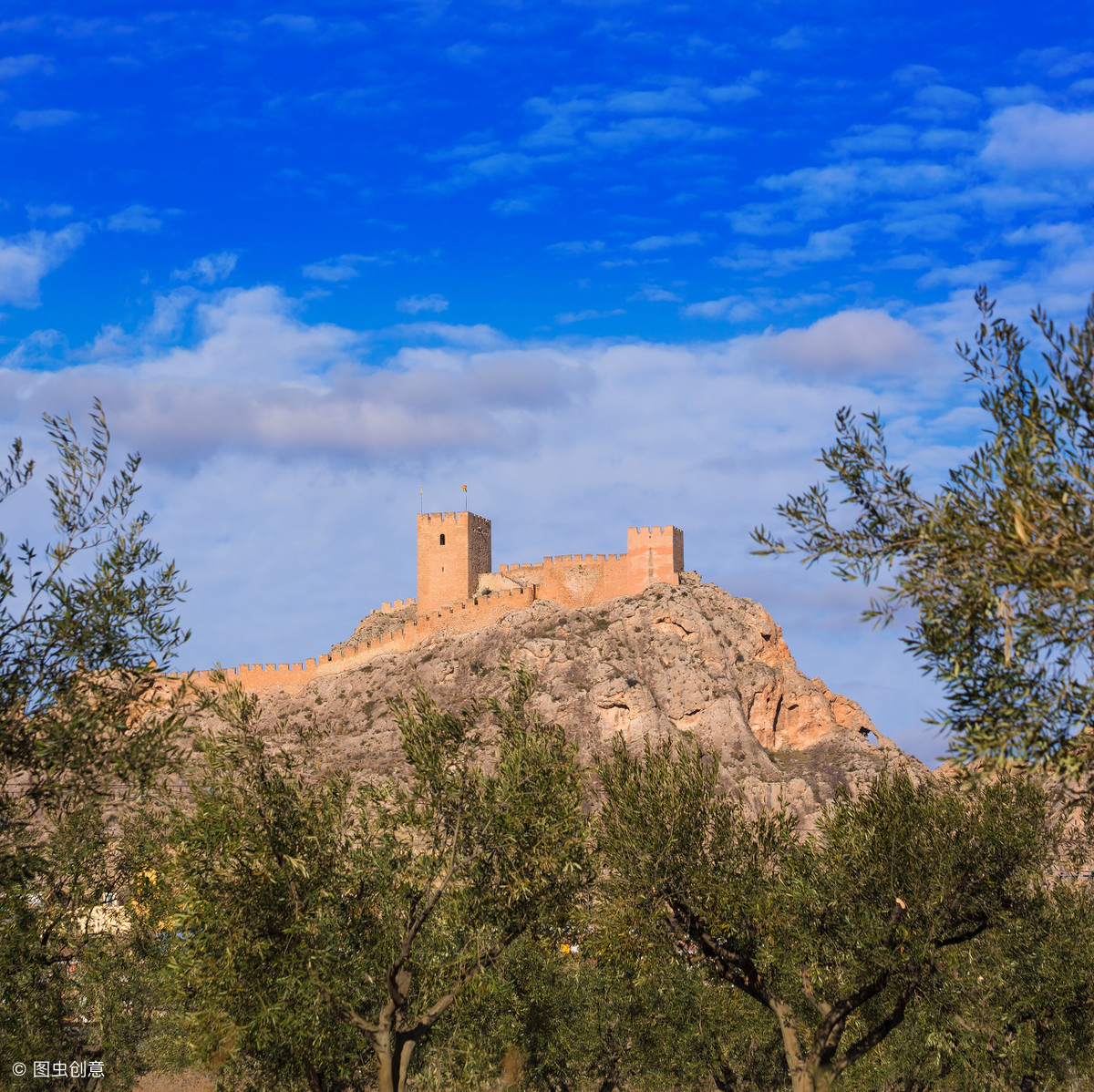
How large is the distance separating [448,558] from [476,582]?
2.67 meters

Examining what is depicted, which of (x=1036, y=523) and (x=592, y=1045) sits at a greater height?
(x=1036, y=523)

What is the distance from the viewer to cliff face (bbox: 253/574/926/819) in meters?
66.4

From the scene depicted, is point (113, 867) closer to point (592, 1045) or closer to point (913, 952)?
point (592, 1045)

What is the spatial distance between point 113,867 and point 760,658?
189 ft

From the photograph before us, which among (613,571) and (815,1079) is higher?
(613,571)

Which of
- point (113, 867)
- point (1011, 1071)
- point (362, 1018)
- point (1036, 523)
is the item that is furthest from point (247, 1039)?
point (1011, 1071)

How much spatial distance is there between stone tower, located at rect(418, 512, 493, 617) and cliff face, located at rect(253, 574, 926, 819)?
4542 millimetres

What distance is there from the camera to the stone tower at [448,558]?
260 ft

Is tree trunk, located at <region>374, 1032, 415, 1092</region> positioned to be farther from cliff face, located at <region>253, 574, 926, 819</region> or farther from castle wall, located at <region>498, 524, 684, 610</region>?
castle wall, located at <region>498, 524, 684, 610</region>

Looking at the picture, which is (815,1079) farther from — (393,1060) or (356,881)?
(356,881)

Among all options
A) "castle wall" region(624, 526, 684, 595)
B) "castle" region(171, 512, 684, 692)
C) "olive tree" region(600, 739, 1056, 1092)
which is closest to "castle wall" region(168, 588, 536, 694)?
"castle" region(171, 512, 684, 692)

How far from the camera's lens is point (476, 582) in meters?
79.8

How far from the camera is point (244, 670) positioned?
75750mm

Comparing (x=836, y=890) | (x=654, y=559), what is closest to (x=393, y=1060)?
(x=836, y=890)
